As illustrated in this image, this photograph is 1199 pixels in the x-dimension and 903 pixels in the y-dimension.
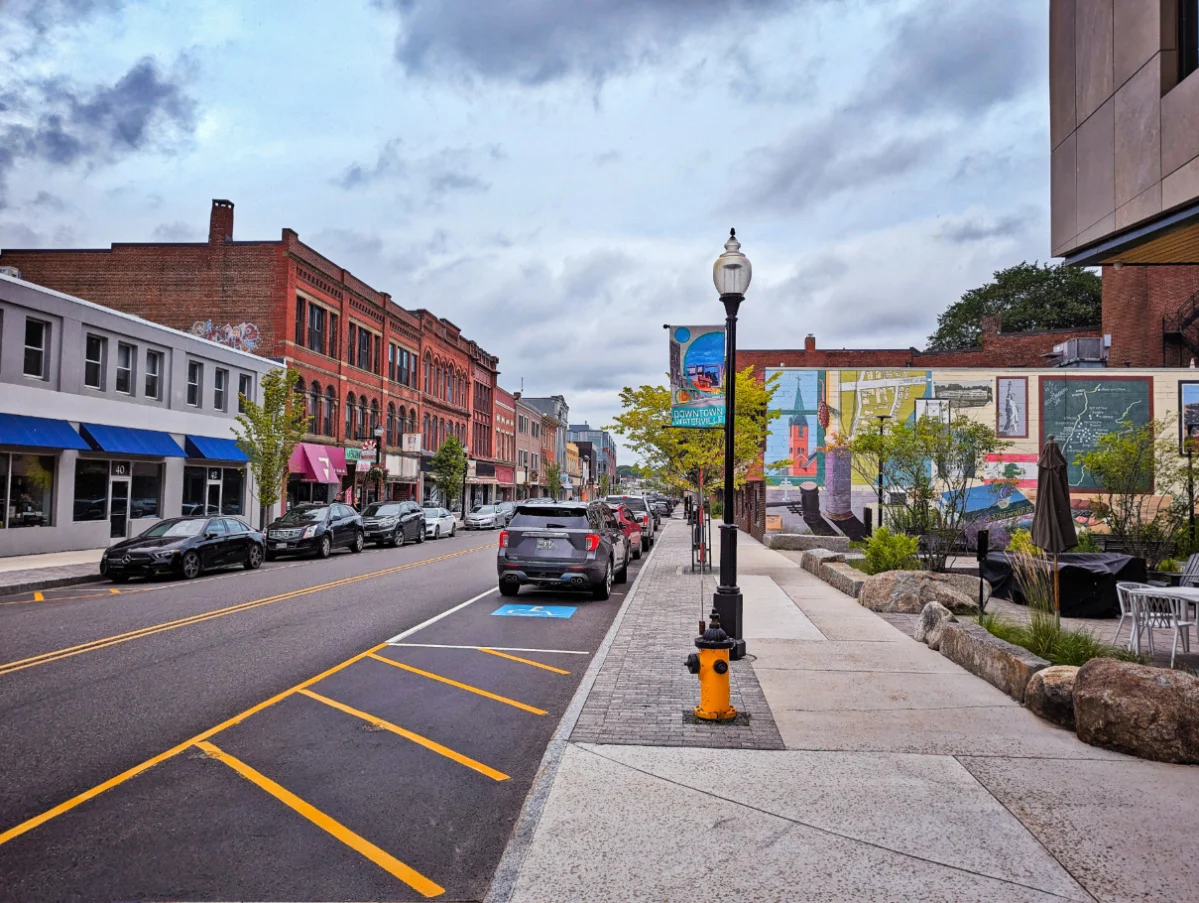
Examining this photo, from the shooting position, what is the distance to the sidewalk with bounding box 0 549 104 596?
15.6 metres

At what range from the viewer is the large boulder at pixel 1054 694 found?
21.4 ft

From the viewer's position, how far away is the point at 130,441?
82.0 ft

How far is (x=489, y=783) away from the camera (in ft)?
18.1

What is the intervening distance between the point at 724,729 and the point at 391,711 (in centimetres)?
284

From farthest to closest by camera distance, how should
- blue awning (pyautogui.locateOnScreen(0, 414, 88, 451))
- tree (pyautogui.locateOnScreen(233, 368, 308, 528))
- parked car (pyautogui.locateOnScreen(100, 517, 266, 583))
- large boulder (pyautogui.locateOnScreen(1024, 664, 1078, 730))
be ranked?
tree (pyautogui.locateOnScreen(233, 368, 308, 528)) → blue awning (pyautogui.locateOnScreen(0, 414, 88, 451)) → parked car (pyautogui.locateOnScreen(100, 517, 266, 583)) → large boulder (pyautogui.locateOnScreen(1024, 664, 1078, 730))

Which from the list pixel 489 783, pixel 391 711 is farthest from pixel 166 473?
pixel 489 783

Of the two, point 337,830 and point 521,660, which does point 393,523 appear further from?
point 337,830

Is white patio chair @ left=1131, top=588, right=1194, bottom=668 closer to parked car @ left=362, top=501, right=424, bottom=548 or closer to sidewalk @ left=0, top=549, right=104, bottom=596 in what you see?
sidewalk @ left=0, top=549, right=104, bottom=596

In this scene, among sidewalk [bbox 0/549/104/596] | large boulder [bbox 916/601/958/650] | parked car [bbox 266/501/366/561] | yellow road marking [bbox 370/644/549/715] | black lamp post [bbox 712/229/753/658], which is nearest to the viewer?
yellow road marking [bbox 370/644/549/715]

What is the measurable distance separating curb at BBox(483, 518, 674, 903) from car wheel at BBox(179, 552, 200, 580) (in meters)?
12.4

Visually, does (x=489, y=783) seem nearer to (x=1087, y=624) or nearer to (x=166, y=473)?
(x=1087, y=624)

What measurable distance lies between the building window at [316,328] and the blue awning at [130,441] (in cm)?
1154

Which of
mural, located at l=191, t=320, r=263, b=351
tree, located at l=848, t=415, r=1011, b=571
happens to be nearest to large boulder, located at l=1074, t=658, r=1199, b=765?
tree, located at l=848, t=415, r=1011, b=571

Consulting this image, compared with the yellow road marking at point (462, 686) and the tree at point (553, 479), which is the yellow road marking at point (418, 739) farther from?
the tree at point (553, 479)
